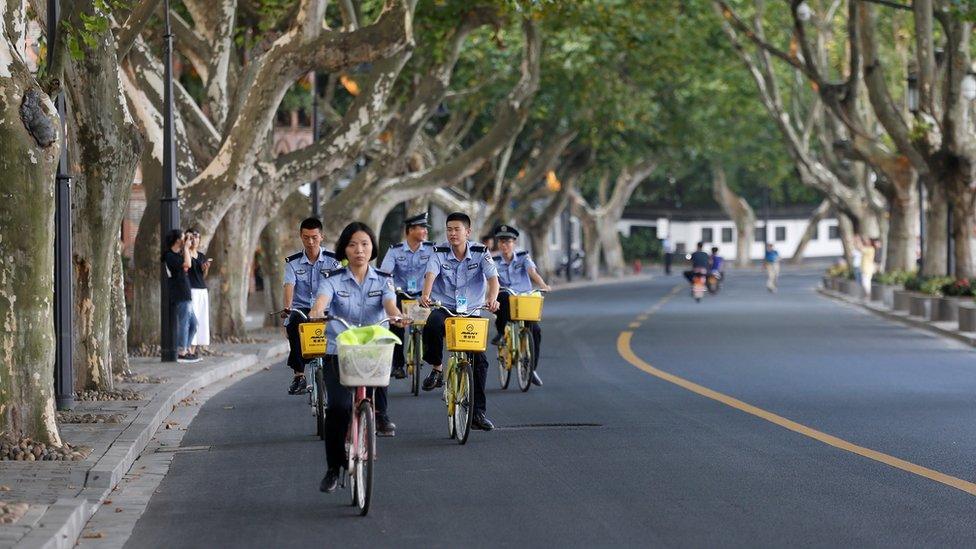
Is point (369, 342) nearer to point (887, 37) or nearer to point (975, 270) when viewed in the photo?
point (975, 270)

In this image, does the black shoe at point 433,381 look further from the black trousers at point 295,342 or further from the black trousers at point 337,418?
the black trousers at point 337,418

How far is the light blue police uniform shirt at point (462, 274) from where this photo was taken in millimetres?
14617

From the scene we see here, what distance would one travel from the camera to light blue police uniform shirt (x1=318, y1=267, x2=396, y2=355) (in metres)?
10.8

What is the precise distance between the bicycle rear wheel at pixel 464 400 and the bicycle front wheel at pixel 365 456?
3217 mm

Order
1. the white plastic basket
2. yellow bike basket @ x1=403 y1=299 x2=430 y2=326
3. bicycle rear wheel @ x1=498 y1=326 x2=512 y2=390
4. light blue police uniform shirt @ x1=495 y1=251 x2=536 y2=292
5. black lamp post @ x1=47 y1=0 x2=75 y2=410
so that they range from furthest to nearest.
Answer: light blue police uniform shirt @ x1=495 y1=251 x2=536 y2=292, bicycle rear wheel @ x1=498 y1=326 x2=512 y2=390, yellow bike basket @ x1=403 y1=299 x2=430 y2=326, black lamp post @ x1=47 y1=0 x2=75 y2=410, the white plastic basket

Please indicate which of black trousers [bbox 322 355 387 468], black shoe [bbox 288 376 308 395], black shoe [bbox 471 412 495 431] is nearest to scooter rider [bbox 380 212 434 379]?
black shoe [bbox 288 376 308 395]

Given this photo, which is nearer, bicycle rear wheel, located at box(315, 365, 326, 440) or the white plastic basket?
the white plastic basket

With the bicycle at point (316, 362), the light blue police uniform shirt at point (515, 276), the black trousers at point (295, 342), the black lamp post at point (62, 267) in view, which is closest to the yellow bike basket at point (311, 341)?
the bicycle at point (316, 362)

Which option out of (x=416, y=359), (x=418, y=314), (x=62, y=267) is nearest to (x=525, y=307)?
(x=416, y=359)

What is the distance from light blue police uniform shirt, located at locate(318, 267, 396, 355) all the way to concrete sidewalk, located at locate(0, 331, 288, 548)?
1752mm

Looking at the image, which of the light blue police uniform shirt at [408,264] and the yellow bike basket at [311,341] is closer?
the yellow bike basket at [311,341]

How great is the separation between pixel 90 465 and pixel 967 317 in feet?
64.2

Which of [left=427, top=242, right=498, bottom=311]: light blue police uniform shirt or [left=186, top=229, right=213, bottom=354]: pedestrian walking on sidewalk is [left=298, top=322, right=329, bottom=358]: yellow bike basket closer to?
[left=427, top=242, right=498, bottom=311]: light blue police uniform shirt

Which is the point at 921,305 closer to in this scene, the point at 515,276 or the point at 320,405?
the point at 515,276
